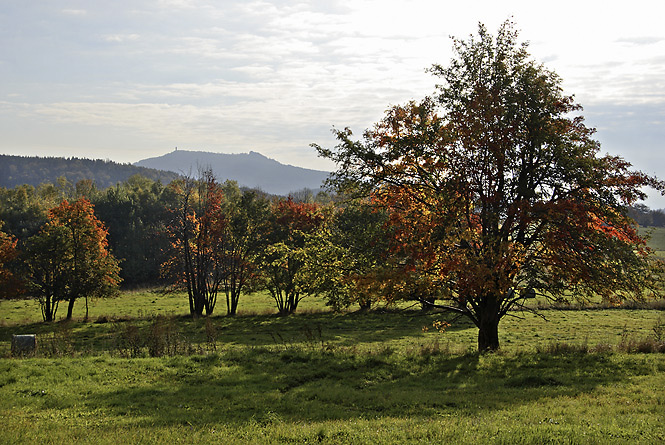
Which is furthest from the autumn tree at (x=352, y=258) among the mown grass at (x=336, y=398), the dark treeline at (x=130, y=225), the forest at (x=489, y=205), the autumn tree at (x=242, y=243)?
the dark treeline at (x=130, y=225)

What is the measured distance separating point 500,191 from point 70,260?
126ft

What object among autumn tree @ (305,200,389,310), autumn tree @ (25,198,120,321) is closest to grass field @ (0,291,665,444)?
autumn tree @ (305,200,389,310)

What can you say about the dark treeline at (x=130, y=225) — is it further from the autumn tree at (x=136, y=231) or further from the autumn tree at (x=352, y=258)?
the autumn tree at (x=352, y=258)

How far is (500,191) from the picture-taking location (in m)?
19.1

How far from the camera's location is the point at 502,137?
18.5 m

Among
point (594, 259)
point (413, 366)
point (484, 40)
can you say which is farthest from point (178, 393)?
point (484, 40)

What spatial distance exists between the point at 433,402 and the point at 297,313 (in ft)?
112

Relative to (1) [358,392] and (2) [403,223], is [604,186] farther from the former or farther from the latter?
(1) [358,392]

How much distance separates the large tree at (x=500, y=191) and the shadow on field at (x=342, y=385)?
2.65 meters

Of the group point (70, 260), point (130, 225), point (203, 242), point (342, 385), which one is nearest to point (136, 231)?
point (130, 225)

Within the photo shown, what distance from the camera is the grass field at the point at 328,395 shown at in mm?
9406

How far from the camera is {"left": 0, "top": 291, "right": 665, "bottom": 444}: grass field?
9.41 m

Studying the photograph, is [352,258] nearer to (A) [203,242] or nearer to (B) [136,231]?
(A) [203,242]

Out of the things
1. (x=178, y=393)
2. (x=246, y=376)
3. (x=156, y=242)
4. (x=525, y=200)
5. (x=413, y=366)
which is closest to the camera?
(x=178, y=393)
